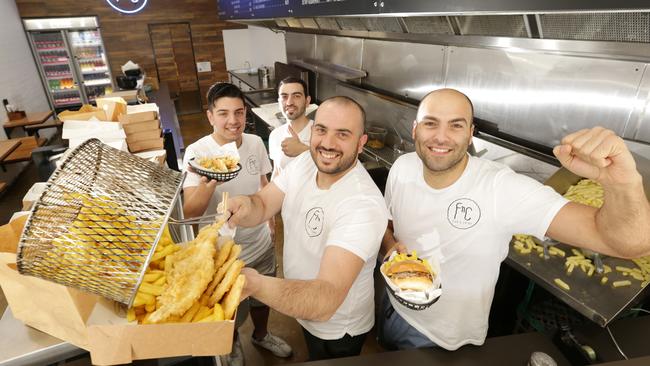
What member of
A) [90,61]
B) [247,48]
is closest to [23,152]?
[90,61]

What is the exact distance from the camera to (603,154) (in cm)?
107

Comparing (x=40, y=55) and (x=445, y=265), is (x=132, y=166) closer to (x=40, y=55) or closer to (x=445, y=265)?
(x=445, y=265)

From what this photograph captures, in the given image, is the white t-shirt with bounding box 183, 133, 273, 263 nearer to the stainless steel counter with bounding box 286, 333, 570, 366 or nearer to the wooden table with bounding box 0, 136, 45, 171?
the stainless steel counter with bounding box 286, 333, 570, 366

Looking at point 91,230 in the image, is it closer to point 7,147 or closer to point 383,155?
point 383,155

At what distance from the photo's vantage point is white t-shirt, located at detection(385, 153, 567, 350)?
153 centimetres

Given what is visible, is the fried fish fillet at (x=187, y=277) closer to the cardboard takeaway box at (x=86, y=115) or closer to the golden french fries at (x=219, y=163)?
the golden french fries at (x=219, y=163)

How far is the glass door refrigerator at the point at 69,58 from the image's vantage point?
29.0 feet

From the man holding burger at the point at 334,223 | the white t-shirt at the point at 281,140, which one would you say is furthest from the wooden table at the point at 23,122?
the man holding burger at the point at 334,223

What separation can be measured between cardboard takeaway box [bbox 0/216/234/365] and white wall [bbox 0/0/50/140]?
7518 mm

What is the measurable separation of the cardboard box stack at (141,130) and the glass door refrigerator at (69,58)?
6982 mm

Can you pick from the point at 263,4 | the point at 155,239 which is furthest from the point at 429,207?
the point at 263,4

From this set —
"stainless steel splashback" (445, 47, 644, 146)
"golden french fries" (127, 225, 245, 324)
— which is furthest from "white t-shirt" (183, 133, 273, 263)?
"stainless steel splashback" (445, 47, 644, 146)

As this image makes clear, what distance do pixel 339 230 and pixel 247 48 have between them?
430 inches

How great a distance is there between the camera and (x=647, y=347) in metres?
1.40
